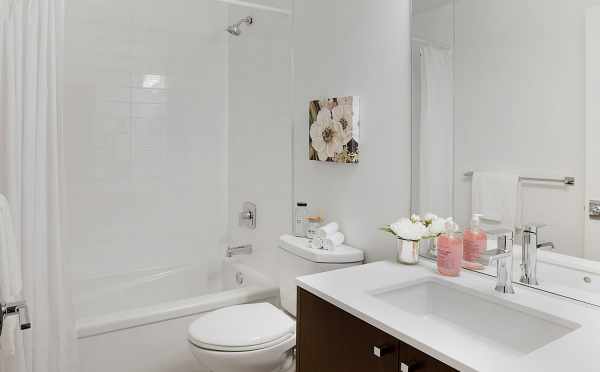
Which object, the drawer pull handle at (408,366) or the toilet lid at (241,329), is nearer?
the drawer pull handle at (408,366)

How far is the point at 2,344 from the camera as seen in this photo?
137 cm

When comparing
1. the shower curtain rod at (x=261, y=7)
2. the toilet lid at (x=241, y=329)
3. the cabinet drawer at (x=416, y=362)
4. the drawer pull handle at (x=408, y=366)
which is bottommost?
the toilet lid at (x=241, y=329)

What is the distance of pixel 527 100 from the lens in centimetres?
139

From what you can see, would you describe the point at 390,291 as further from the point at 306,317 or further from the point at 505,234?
the point at 505,234

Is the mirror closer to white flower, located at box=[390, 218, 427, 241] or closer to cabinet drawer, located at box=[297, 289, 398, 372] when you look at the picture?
white flower, located at box=[390, 218, 427, 241]

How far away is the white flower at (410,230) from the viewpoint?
164 cm

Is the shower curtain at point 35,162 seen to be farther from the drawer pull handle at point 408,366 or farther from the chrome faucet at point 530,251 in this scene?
the chrome faucet at point 530,251

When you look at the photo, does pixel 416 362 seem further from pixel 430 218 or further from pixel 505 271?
pixel 430 218

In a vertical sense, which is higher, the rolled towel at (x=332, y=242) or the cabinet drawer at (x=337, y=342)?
the rolled towel at (x=332, y=242)

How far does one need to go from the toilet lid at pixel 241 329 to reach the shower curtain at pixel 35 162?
57 cm

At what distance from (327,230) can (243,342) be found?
2.07 ft

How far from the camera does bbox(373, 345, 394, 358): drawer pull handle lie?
1.14 meters

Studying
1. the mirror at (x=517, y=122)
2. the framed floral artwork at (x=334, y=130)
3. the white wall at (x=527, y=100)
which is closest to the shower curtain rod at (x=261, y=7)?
the framed floral artwork at (x=334, y=130)

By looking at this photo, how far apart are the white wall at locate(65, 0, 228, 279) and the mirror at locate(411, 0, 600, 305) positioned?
6.01 feet
